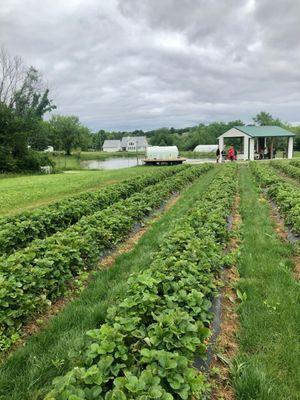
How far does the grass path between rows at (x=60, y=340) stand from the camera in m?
2.75

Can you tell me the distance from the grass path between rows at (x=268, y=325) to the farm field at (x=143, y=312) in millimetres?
11

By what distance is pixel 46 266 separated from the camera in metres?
4.22

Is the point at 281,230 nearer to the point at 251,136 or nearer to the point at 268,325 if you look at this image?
the point at 268,325

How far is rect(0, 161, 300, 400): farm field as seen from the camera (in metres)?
2.27

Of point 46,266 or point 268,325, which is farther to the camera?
point 46,266

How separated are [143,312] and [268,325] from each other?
1493 millimetres

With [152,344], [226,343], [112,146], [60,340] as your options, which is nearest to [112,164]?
[60,340]

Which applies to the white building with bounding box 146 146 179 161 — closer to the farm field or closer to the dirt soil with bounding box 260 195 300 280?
the dirt soil with bounding box 260 195 300 280

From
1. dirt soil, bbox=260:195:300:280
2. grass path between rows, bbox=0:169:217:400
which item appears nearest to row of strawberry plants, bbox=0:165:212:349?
grass path between rows, bbox=0:169:217:400

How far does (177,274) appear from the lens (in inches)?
146

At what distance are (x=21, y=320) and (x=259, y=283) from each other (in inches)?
118

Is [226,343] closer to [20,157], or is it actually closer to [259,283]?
→ [259,283]

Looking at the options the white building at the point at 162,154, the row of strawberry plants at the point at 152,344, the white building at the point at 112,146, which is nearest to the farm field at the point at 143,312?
the row of strawberry plants at the point at 152,344

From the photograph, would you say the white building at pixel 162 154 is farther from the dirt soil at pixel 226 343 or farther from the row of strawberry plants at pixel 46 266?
the dirt soil at pixel 226 343
